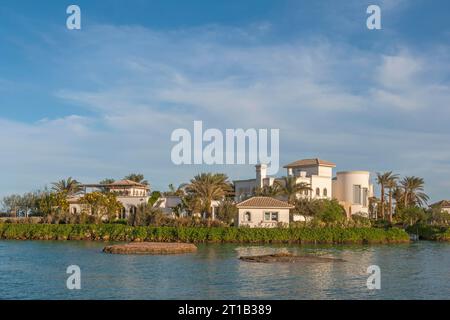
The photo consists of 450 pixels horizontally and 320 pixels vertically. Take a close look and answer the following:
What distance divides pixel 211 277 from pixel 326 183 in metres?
49.9

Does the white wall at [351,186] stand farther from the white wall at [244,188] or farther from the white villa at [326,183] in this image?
the white wall at [244,188]

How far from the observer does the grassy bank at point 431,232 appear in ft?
223

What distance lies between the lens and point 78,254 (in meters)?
43.2

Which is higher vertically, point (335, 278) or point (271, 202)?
point (271, 202)

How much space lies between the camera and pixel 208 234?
2293 inches

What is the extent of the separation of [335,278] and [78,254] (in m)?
21.4

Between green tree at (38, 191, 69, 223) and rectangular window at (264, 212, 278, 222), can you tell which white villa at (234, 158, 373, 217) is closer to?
rectangular window at (264, 212, 278, 222)

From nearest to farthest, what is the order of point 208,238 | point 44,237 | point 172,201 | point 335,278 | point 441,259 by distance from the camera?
point 335,278
point 441,259
point 208,238
point 44,237
point 172,201

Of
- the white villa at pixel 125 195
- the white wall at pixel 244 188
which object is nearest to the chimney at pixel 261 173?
the white wall at pixel 244 188

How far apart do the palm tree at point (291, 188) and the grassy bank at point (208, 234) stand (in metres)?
10.2

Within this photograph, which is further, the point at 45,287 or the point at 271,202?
the point at 271,202
